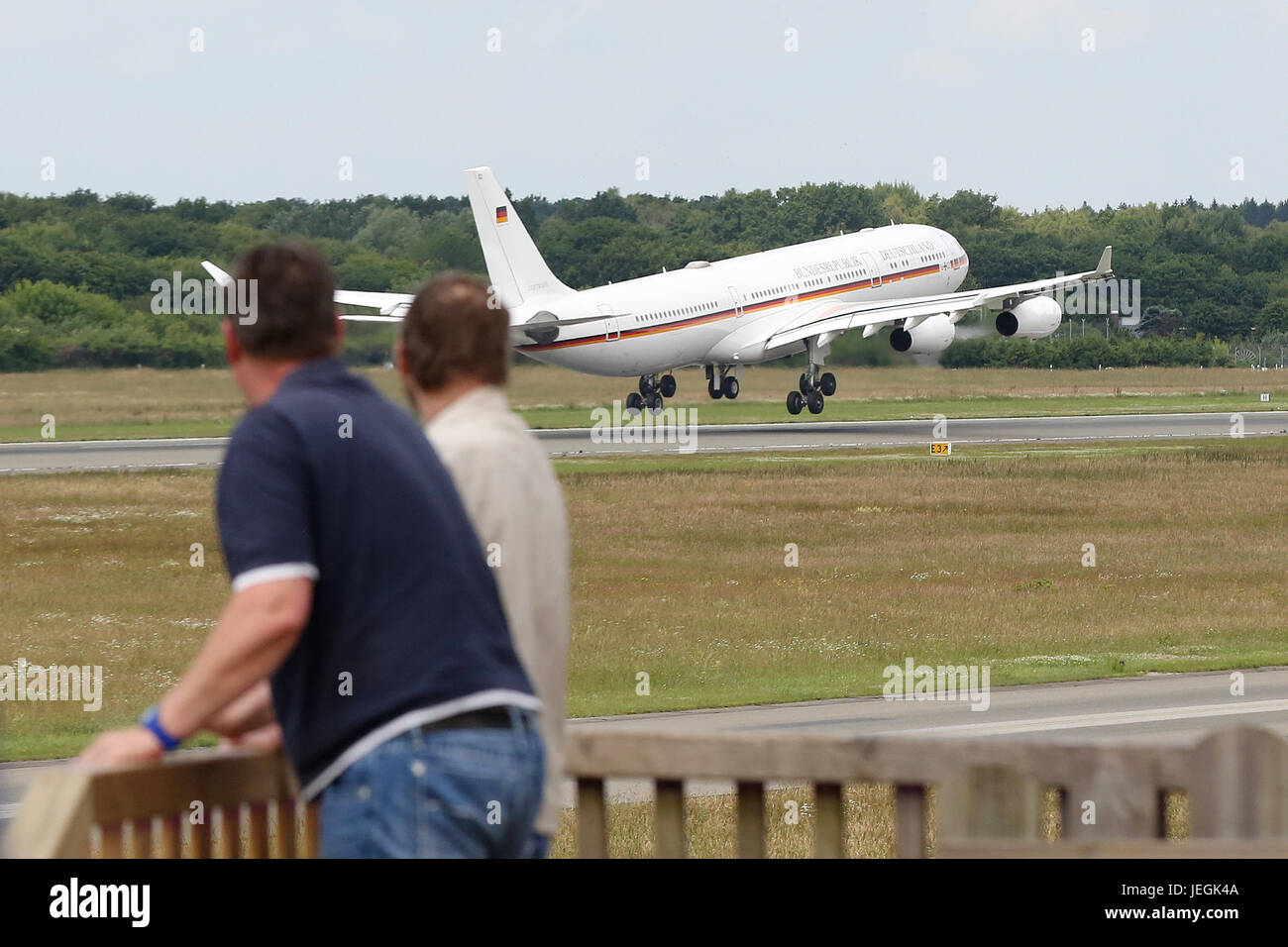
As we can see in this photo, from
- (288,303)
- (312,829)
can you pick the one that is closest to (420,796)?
(312,829)

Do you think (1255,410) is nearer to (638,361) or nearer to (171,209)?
(638,361)

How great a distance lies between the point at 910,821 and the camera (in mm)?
5531

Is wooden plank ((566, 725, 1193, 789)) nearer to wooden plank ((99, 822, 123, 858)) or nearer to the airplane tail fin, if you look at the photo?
wooden plank ((99, 822, 123, 858))

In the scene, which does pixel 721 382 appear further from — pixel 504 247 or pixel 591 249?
pixel 591 249

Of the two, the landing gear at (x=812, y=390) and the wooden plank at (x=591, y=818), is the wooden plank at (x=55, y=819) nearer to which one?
the wooden plank at (x=591, y=818)

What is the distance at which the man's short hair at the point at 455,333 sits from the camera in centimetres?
578

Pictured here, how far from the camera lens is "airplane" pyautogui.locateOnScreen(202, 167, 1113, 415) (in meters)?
63.2

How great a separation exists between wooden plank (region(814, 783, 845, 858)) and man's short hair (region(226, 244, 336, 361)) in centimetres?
200

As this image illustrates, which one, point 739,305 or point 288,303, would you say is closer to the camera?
point 288,303

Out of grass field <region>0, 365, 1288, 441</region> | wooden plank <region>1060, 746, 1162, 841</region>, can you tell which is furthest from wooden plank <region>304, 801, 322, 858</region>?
grass field <region>0, 365, 1288, 441</region>

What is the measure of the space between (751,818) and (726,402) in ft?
250

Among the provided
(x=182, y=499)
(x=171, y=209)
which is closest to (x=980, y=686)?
(x=182, y=499)

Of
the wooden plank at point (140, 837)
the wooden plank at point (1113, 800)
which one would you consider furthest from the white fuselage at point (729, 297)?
the wooden plank at point (140, 837)

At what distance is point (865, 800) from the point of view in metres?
17.1
